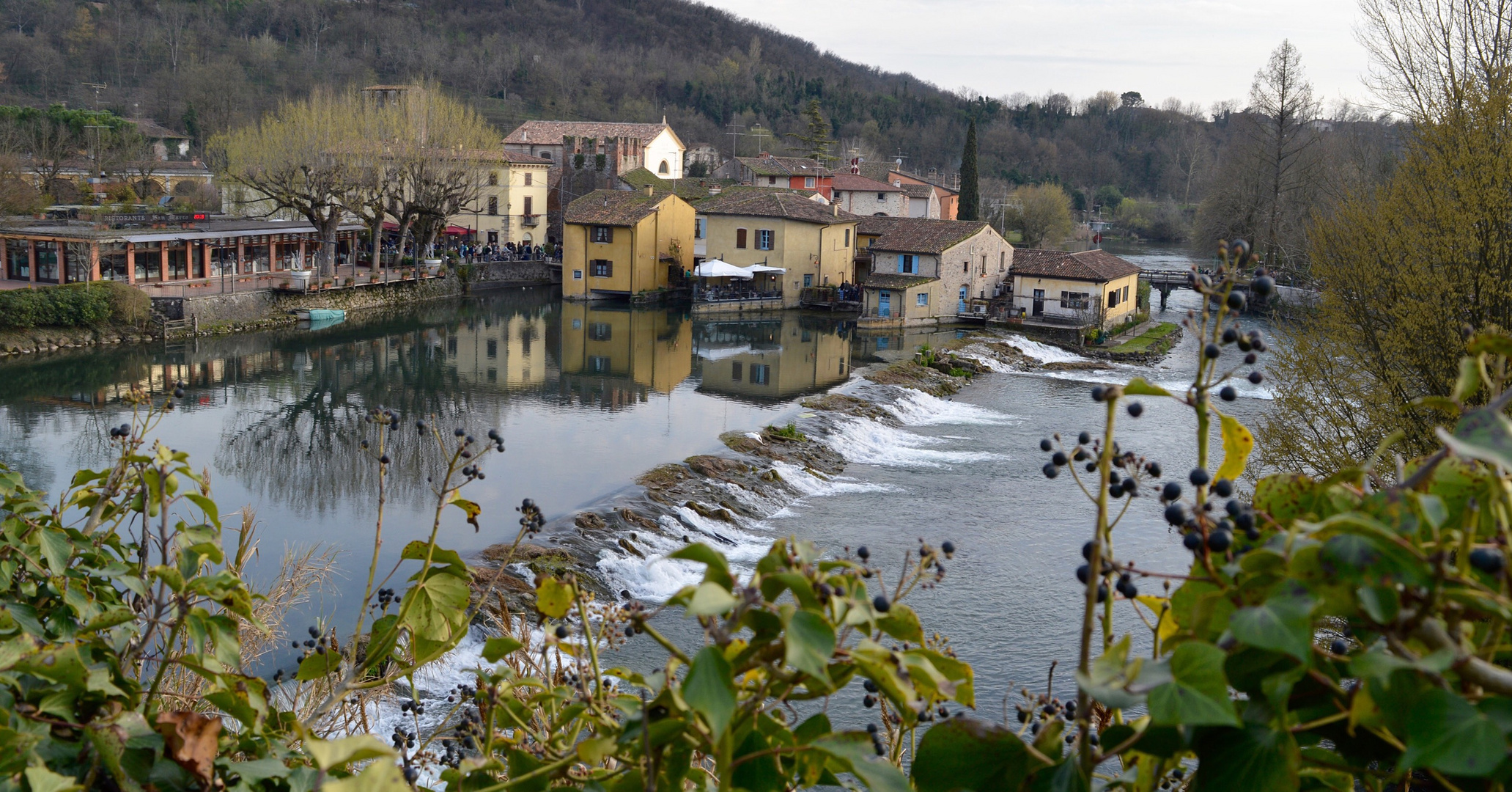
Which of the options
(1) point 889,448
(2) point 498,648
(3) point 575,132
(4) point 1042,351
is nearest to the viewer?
(2) point 498,648

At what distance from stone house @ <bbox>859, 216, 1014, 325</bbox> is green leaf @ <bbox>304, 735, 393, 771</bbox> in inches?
1515

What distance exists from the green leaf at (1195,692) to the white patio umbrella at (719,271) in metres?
41.2

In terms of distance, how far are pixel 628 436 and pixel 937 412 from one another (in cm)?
797

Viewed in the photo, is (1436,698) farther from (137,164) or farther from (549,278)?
(137,164)

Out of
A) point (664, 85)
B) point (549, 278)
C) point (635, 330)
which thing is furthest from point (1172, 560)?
point (664, 85)

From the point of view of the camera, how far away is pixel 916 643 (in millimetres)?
2045

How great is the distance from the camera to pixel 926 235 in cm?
4181

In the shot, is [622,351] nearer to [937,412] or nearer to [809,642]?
[937,412]

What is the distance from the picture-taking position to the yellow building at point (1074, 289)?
1522 inches

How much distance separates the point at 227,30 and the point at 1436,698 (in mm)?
106129

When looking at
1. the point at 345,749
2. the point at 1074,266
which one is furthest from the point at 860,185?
the point at 345,749

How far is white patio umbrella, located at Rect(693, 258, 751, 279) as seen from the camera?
42.6 m

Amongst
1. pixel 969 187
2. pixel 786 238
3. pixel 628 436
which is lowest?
pixel 628 436

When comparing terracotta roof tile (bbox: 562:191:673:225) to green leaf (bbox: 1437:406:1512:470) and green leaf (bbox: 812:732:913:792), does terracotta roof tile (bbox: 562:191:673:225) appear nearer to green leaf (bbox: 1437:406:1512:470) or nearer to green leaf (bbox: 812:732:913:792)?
green leaf (bbox: 812:732:913:792)
